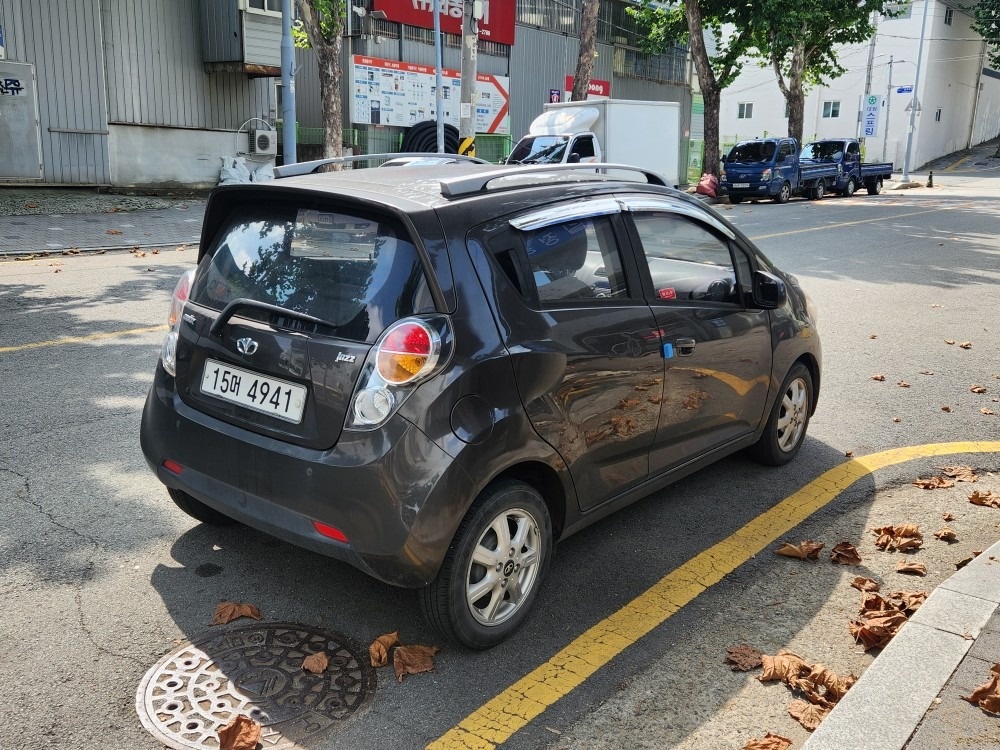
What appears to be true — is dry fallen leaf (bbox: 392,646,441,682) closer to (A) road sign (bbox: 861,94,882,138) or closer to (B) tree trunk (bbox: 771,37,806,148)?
(B) tree trunk (bbox: 771,37,806,148)

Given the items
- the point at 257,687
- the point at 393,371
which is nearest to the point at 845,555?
the point at 393,371

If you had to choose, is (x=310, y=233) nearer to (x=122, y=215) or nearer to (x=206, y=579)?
(x=206, y=579)

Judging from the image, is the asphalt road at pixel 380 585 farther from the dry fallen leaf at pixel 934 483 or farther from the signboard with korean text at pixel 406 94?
the signboard with korean text at pixel 406 94

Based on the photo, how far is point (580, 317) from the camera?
11.9ft

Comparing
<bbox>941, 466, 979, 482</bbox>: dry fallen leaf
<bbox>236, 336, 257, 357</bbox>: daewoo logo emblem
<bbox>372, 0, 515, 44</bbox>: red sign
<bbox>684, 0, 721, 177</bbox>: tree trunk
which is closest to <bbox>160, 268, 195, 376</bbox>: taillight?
<bbox>236, 336, 257, 357</bbox>: daewoo logo emblem

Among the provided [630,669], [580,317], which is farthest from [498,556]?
[580,317]

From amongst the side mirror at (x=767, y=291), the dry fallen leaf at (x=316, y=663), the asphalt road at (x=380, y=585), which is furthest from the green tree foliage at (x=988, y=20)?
the dry fallen leaf at (x=316, y=663)

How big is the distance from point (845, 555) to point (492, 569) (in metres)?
1.80

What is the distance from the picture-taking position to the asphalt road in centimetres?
297

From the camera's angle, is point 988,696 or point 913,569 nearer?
point 988,696

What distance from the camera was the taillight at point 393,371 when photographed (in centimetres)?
304

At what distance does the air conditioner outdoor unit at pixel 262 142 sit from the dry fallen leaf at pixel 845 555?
2083cm

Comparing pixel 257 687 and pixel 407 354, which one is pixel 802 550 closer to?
pixel 407 354

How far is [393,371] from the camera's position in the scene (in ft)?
9.98
